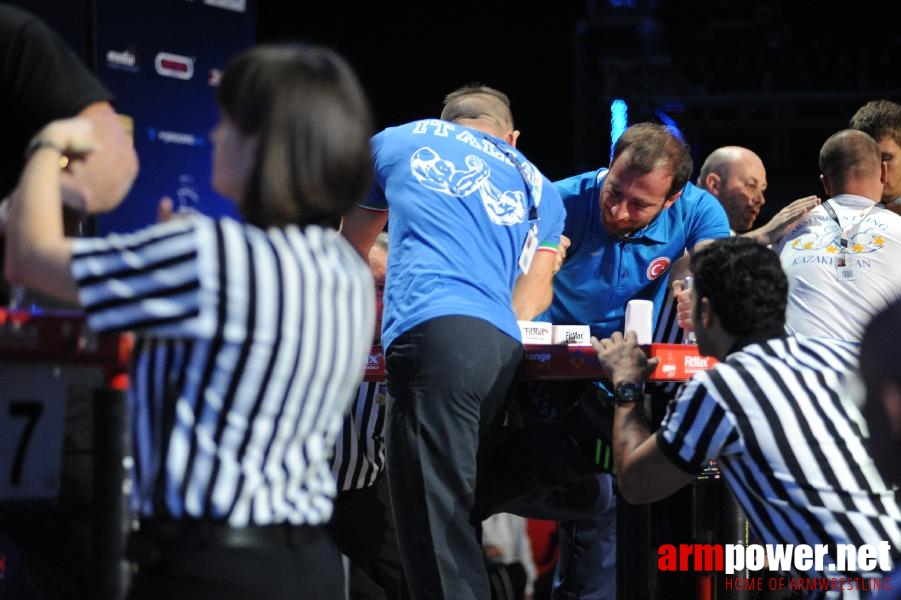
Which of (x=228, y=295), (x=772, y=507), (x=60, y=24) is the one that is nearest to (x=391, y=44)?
(x=60, y=24)

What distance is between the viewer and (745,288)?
9.12 ft

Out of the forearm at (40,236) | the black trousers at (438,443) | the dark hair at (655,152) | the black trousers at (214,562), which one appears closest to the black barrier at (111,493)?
the black trousers at (214,562)

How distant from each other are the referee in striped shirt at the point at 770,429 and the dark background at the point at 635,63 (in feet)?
21.5

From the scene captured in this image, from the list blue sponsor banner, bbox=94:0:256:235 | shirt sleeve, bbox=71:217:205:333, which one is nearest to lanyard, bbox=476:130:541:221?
shirt sleeve, bbox=71:217:205:333

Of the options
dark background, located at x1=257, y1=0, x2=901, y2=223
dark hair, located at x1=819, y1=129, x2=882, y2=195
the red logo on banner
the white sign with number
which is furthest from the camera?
dark background, located at x1=257, y1=0, x2=901, y2=223

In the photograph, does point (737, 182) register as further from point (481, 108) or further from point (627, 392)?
point (627, 392)

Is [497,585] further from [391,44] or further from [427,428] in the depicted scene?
[391,44]

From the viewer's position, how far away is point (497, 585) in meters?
4.02

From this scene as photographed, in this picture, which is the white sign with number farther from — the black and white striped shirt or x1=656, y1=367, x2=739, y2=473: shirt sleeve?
the black and white striped shirt

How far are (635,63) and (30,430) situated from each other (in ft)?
25.6

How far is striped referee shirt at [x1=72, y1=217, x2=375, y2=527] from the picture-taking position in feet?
5.53

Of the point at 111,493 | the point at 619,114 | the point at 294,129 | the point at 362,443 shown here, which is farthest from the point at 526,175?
the point at 619,114

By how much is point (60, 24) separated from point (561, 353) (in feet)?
16.9

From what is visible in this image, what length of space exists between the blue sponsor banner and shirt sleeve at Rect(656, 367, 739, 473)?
528 centimetres
